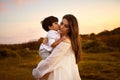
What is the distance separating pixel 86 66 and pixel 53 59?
1858mm

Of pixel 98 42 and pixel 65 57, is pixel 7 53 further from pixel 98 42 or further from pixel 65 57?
pixel 65 57

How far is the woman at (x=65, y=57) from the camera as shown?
2.52 m

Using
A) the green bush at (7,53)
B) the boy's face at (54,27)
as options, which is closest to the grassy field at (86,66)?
the green bush at (7,53)

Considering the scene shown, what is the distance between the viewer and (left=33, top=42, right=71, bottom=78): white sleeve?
251 cm

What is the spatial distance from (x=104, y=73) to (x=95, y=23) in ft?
2.45

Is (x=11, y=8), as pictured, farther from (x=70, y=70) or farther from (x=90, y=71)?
(x=70, y=70)

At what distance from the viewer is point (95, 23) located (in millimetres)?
4617

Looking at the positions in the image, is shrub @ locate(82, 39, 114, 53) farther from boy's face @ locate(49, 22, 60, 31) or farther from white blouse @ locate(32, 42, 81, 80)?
white blouse @ locate(32, 42, 81, 80)

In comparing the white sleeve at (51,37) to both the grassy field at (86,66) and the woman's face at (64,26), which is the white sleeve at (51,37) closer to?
the woman's face at (64,26)

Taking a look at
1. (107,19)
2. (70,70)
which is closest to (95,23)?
(107,19)

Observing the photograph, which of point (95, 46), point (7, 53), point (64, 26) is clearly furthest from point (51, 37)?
point (7, 53)

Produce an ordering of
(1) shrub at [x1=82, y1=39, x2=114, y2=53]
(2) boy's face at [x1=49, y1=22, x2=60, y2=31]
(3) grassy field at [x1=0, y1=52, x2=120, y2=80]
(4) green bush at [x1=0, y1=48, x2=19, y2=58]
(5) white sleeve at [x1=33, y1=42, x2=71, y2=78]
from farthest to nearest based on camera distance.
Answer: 1. (4) green bush at [x1=0, y1=48, x2=19, y2=58]
2. (1) shrub at [x1=82, y1=39, x2=114, y2=53]
3. (3) grassy field at [x1=0, y1=52, x2=120, y2=80]
4. (2) boy's face at [x1=49, y1=22, x2=60, y2=31]
5. (5) white sleeve at [x1=33, y1=42, x2=71, y2=78]

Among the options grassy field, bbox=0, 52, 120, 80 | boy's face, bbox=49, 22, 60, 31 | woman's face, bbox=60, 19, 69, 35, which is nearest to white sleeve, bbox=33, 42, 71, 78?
woman's face, bbox=60, 19, 69, 35

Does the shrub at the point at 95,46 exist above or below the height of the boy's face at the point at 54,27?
below
